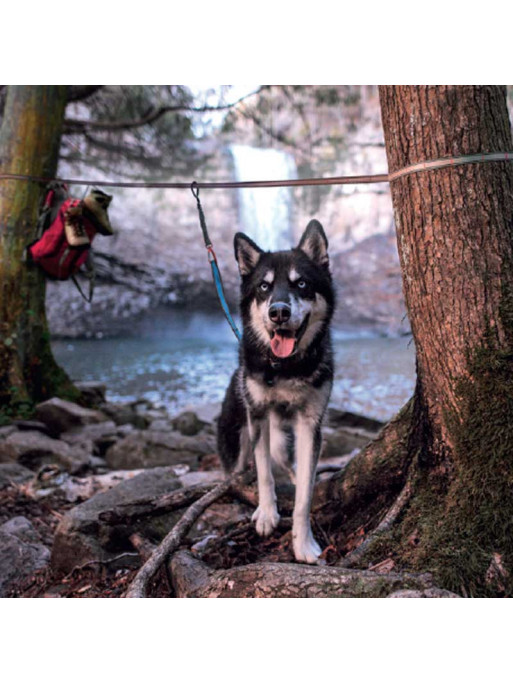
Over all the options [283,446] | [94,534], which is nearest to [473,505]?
[283,446]

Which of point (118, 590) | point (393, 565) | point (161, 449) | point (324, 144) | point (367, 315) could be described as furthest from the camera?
point (367, 315)

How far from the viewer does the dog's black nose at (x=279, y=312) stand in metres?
1.52

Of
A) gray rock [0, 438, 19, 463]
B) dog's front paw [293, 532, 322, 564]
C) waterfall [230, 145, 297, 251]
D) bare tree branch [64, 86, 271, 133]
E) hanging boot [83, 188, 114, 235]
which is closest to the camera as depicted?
dog's front paw [293, 532, 322, 564]

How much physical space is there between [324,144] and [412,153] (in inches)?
355

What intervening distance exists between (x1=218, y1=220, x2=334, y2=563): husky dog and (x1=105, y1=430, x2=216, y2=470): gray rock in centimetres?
194

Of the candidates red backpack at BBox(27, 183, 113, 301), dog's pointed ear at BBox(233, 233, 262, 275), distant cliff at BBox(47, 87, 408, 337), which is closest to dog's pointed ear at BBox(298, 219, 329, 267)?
dog's pointed ear at BBox(233, 233, 262, 275)

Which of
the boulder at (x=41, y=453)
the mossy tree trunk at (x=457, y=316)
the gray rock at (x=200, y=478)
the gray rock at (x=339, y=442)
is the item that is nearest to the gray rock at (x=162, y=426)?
the boulder at (x=41, y=453)

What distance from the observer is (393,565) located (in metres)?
1.47

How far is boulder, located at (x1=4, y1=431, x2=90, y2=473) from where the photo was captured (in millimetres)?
3244

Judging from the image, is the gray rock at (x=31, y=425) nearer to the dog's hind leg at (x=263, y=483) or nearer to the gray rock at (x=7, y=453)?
the gray rock at (x=7, y=453)

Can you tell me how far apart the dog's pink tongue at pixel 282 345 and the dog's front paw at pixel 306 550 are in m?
0.63

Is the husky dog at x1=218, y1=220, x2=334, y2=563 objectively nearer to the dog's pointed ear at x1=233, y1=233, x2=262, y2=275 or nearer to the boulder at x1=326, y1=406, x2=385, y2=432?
the dog's pointed ear at x1=233, y1=233, x2=262, y2=275

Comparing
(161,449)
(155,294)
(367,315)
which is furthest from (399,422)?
(155,294)
